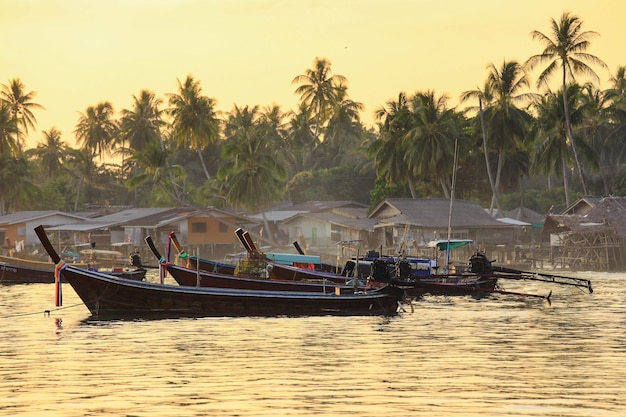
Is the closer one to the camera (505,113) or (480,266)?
(480,266)

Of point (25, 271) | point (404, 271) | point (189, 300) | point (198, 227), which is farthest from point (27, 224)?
point (189, 300)

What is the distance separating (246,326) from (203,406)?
515 inches

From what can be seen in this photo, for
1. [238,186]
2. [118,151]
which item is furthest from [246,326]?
[118,151]

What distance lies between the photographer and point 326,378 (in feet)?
71.9

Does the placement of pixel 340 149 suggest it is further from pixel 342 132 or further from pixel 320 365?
pixel 320 365

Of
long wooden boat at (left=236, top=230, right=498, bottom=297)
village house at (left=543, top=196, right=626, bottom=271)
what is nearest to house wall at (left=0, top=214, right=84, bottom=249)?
village house at (left=543, top=196, right=626, bottom=271)

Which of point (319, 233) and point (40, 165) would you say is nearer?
point (319, 233)

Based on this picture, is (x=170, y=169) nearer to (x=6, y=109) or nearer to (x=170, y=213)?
(x=170, y=213)

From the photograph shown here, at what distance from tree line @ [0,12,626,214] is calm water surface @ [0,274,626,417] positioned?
42888 millimetres

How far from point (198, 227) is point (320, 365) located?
60154 millimetres

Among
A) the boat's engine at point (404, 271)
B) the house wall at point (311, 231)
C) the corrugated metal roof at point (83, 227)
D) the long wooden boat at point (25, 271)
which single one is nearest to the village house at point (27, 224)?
the corrugated metal roof at point (83, 227)

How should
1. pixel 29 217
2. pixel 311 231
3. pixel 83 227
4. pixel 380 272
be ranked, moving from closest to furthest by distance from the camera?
1. pixel 380 272
2. pixel 83 227
3. pixel 311 231
4. pixel 29 217

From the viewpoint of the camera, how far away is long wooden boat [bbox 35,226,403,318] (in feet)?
111

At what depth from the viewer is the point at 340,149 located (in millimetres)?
122250
